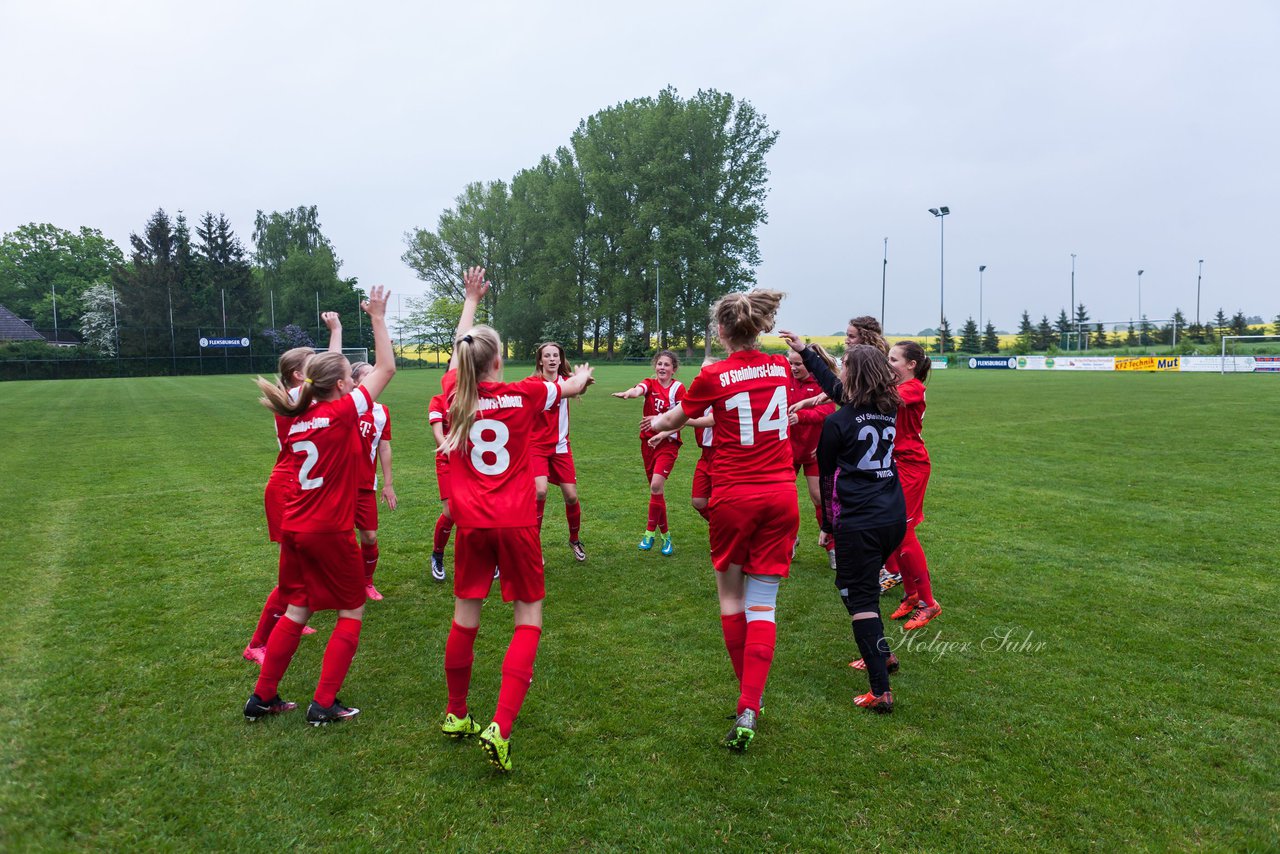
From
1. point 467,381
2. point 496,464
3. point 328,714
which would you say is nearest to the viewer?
point 467,381

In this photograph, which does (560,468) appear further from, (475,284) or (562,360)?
→ (475,284)

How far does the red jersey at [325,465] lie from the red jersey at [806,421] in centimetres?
401

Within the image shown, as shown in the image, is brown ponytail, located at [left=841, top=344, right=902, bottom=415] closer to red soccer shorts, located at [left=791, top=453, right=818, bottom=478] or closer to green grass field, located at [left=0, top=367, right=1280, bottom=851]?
green grass field, located at [left=0, top=367, right=1280, bottom=851]

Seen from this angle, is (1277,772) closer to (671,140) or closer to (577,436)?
(577,436)

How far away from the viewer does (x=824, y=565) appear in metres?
6.87

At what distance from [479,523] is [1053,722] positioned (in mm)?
3151

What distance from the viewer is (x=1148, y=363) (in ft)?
150

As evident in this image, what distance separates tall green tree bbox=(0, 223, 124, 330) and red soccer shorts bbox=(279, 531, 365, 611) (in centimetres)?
8596

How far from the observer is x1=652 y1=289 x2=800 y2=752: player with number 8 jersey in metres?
3.73

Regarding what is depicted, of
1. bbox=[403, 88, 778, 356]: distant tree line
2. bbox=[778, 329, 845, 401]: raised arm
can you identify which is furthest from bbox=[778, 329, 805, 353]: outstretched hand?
bbox=[403, 88, 778, 356]: distant tree line

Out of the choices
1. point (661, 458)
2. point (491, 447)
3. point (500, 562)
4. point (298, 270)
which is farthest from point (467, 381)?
point (298, 270)

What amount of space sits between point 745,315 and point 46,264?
318 feet

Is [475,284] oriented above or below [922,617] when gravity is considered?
above

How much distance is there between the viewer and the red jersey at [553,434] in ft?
21.6
